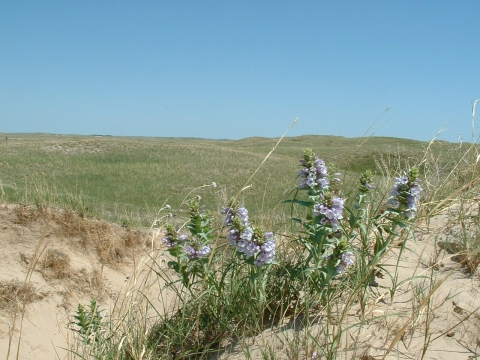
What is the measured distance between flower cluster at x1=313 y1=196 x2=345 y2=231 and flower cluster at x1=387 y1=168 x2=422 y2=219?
1.71 feet

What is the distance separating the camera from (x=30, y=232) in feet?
20.7

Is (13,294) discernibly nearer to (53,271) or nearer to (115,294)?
(53,271)

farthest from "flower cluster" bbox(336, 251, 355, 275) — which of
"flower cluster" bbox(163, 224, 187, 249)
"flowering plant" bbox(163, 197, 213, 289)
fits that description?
"flower cluster" bbox(163, 224, 187, 249)

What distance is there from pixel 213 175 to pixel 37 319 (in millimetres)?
16079

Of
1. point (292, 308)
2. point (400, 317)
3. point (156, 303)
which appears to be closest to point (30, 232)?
point (156, 303)

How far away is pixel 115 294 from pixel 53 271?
0.85 meters

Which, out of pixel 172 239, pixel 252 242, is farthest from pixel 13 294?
pixel 252 242

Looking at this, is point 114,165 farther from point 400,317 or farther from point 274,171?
point 400,317

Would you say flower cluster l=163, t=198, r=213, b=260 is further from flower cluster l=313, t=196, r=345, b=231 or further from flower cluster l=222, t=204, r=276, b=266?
flower cluster l=313, t=196, r=345, b=231

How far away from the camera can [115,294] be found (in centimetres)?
578

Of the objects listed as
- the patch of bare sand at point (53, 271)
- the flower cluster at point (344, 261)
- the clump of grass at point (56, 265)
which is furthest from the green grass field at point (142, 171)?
the flower cluster at point (344, 261)

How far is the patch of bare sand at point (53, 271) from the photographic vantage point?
463 cm

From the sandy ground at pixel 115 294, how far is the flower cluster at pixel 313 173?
64 centimetres

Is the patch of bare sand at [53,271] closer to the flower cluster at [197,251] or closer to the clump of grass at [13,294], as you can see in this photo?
the clump of grass at [13,294]
